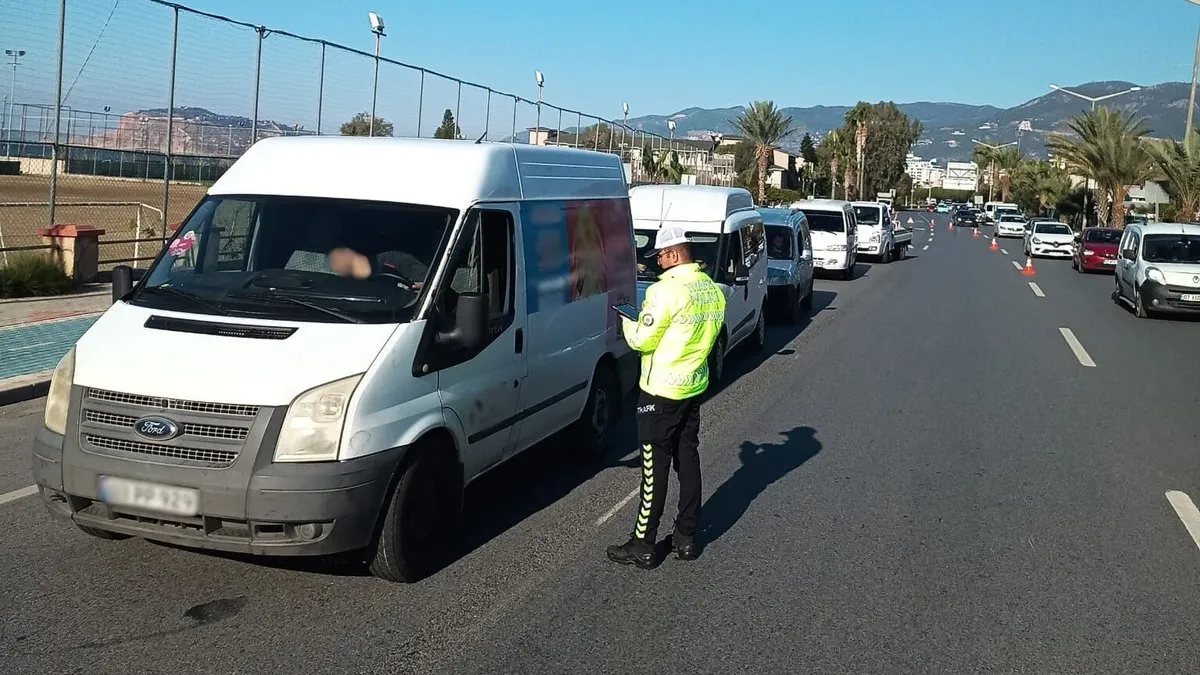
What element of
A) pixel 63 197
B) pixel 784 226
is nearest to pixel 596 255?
pixel 784 226

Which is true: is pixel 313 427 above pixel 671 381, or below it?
below

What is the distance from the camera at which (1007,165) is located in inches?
4636

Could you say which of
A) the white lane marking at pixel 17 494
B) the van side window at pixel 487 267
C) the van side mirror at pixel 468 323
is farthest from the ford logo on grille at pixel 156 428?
the white lane marking at pixel 17 494

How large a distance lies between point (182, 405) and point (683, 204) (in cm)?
902

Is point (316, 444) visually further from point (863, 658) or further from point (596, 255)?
point (596, 255)

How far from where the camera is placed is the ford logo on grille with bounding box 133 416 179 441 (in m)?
4.83

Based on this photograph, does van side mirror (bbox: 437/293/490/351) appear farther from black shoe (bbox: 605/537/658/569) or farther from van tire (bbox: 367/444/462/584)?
black shoe (bbox: 605/537/658/569)

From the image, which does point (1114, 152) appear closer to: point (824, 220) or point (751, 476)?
point (824, 220)

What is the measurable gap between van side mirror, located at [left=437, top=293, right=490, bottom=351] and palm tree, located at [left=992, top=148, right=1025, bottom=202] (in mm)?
116827

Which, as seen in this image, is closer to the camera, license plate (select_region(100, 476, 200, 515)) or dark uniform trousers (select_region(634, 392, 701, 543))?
license plate (select_region(100, 476, 200, 515))

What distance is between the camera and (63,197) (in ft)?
99.8

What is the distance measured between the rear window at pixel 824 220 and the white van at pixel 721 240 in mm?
13092

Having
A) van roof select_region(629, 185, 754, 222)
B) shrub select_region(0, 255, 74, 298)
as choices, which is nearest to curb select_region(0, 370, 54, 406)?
shrub select_region(0, 255, 74, 298)

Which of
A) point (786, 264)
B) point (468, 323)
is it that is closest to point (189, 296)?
point (468, 323)
